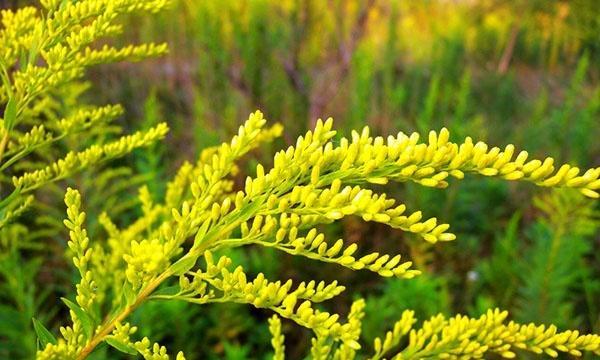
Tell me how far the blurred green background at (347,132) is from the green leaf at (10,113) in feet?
2.54

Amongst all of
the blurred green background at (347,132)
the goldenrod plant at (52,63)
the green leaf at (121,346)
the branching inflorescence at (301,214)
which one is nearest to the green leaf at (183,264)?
the branching inflorescence at (301,214)

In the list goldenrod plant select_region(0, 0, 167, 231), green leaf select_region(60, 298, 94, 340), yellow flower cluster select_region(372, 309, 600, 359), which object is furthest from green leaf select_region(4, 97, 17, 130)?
yellow flower cluster select_region(372, 309, 600, 359)

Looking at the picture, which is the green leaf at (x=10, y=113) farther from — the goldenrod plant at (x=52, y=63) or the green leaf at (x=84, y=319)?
the green leaf at (x=84, y=319)

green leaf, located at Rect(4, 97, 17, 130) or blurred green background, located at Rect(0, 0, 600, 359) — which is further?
blurred green background, located at Rect(0, 0, 600, 359)

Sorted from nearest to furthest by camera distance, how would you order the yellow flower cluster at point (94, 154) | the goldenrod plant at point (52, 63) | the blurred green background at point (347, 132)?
1. the goldenrod plant at point (52, 63)
2. the yellow flower cluster at point (94, 154)
3. the blurred green background at point (347, 132)

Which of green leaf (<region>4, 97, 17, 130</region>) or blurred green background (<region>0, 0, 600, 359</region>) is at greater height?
green leaf (<region>4, 97, 17, 130</region>)

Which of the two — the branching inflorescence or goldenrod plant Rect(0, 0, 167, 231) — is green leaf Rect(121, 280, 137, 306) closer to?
the branching inflorescence

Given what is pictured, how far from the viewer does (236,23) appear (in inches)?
159

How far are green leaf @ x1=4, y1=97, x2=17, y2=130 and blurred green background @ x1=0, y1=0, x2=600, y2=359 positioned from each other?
77 centimetres

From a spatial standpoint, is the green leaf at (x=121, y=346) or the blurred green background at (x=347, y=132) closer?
the green leaf at (x=121, y=346)

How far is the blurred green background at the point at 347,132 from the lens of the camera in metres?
2.25

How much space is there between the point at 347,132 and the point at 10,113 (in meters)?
2.69

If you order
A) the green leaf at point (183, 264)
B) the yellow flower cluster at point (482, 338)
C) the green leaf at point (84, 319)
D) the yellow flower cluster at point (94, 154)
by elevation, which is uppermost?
the yellow flower cluster at point (94, 154)

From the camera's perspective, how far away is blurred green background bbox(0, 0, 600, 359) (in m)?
2.25
